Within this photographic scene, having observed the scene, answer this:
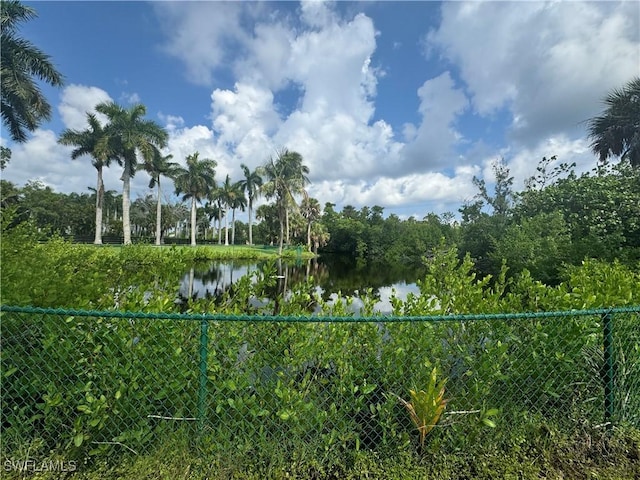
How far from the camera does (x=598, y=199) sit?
45.6ft

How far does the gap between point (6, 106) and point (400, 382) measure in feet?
77.9

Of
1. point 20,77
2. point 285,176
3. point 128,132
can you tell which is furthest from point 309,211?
point 20,77

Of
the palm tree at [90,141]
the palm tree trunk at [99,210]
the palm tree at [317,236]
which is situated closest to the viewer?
the palm tree at [90,141]

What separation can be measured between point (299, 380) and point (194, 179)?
134 ft

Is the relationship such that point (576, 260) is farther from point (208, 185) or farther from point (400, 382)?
point (208, 185)

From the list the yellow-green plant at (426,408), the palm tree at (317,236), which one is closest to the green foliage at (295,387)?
the yellow-green plant at (426,408)

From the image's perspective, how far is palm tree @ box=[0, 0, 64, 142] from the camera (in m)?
15.0

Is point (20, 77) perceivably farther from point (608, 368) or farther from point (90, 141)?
point (608, 368)

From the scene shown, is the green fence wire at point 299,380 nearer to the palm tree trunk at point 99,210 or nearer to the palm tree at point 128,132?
the palm tree at point 128,132

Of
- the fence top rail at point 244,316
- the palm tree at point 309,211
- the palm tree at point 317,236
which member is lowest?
the fence top rail at point 244,316

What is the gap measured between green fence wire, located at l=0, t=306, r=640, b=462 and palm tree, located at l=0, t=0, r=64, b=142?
66.5 ft

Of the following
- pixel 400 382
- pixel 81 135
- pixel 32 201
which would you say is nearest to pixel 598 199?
pixel 400 382

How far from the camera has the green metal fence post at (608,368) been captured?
225cm

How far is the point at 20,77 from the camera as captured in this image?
1603cm
